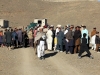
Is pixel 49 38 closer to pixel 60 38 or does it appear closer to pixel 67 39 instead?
pixel 60 38

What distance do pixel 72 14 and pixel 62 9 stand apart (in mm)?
5205

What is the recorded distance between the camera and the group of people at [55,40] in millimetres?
15211

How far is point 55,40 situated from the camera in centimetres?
1822

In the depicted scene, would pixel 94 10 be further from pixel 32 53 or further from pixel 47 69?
pixel 47 69

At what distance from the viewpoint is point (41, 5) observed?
6141cm

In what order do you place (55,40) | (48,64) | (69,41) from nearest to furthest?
1. (48,64)
2. (69,41)
3. (55,40)

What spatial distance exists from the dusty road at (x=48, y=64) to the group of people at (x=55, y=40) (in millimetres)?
582

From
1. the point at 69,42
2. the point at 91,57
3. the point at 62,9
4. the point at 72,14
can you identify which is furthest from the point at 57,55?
the point at 62,9

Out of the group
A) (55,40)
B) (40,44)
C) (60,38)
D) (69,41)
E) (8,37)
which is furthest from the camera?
(8,37)

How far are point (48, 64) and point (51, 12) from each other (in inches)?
1617

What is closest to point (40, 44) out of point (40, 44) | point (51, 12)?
point (40, 44)

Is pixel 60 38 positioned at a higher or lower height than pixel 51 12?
lower

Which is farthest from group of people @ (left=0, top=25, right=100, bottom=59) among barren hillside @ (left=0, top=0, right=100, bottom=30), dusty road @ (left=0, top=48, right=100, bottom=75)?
barren hillside @ (left=0, top=0, right=100, bottom=30)

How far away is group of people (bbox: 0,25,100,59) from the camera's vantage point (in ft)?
49.9
